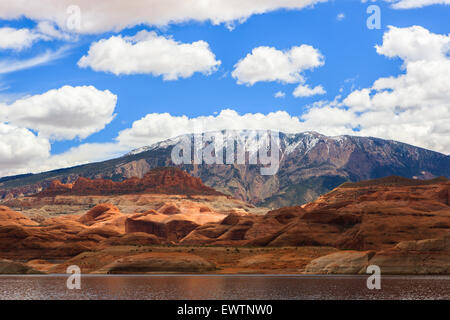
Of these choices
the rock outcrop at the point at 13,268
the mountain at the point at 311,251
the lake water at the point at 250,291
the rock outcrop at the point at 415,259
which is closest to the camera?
the lake water at the point at 250,291

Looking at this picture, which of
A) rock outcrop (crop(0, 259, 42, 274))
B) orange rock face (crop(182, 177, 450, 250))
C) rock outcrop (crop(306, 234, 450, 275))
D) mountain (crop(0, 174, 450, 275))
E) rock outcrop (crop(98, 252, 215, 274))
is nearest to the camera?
rock outcrop (crop(306, 234, 450, 275))

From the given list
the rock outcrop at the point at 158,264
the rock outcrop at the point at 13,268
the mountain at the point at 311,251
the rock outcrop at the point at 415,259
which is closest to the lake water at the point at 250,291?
the rock outcrop at the point at 415,259

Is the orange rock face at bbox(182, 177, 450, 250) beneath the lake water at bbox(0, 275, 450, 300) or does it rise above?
above

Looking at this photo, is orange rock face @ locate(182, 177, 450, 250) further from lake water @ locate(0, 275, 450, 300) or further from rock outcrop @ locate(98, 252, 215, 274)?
lake water @ locate(0, 275, 450, 300)

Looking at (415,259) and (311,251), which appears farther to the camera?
(311,251)

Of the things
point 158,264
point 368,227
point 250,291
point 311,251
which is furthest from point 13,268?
point 368,227

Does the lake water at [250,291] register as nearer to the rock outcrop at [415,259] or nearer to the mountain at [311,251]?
the rock outcrop at [415,259]

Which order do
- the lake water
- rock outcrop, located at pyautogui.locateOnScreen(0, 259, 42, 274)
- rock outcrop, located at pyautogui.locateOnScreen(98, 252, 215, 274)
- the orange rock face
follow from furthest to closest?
the orange rock face → rock outcrop, located at pyautogui.locateOnScreen(0, 259, 42, 274) → rock outcrop, located at pyautogui.locateOnScreen(98, 252, 215, 274) → the lake water

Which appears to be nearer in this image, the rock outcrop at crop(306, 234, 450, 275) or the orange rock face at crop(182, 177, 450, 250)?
the rock outcrop at crop(306, 234, 450, 275)

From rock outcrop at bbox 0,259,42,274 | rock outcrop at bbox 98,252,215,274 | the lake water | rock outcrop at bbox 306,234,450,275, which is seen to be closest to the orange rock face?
rock outcrop at bbox 306,234,450,275

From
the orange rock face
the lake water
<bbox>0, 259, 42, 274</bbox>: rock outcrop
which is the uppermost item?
the orange rock face

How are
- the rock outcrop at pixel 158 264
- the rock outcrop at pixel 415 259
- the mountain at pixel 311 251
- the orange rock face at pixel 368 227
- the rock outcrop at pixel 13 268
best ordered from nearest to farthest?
the rock outcrop at pixel 415 259
the mountain at pixel 311 251
the rock outcrop at pixel 158 264
the rock outcrop at pixel 13 268
the orange rock face at pixel 368 227

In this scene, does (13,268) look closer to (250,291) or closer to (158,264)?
(158,264)
